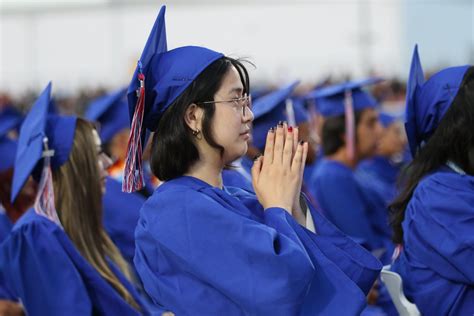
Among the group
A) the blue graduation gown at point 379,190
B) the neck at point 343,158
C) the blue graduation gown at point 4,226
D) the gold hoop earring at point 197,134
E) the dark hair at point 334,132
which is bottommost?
the blue graduation gown at point 379,190

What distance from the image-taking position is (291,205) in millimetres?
2443

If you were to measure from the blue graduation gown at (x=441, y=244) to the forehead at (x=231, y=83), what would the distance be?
3.04ft

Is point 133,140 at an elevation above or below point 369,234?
above

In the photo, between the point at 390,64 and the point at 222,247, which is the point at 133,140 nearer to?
the point at 222,247

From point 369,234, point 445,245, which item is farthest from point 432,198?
point 369,234

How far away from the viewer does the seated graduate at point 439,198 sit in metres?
2.92

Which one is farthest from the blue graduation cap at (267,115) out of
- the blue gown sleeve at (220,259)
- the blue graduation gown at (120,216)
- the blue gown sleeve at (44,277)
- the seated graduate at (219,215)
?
the blue gown sleeve at (220,259)

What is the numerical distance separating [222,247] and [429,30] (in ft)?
55.4

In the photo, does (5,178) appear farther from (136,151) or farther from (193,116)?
(193,116)

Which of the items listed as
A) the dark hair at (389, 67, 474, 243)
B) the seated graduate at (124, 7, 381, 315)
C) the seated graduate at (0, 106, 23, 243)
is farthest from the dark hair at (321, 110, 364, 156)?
the seated graduate at (124, 7, 381, 315)

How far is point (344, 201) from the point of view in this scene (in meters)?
5.42

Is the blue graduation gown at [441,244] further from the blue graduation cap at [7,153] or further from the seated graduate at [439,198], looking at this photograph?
the blue graduation cap at [7,153]

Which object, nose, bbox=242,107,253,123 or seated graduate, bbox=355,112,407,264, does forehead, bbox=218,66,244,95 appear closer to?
nose, bbox=242,107,253,123

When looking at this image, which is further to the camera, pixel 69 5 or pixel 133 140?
pixel 69 5
